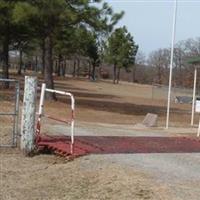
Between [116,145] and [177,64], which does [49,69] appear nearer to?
[116,145]

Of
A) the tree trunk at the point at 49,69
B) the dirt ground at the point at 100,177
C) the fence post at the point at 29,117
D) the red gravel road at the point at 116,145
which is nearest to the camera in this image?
the dirt ground at the point at 100,177

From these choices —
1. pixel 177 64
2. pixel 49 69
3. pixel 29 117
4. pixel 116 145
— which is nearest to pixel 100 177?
pixel 29 117

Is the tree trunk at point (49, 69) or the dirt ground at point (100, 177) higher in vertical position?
the tree trunk at point (49, 69)

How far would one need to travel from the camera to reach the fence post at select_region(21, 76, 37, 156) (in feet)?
46.4

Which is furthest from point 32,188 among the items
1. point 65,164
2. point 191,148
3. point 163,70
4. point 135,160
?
point 163,70

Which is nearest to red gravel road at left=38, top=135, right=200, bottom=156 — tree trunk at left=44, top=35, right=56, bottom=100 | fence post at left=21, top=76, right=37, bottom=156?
fence post at left=21, top=76, right=37, bottom=156

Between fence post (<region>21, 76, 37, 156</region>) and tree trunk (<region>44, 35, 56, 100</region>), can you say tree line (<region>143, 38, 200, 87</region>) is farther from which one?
fence post (<region>21, 76, 37, 156</region>)

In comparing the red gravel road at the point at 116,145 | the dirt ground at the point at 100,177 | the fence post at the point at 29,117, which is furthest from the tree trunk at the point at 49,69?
the dirt ground at the point at 100,177

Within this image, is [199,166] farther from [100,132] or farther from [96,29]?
[96,29]

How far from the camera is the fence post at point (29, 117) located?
1414cm

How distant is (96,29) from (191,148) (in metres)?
19.2

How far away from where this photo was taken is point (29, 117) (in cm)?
1441

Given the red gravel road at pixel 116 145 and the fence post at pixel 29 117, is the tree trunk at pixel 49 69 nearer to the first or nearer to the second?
the red gravel road at pixel 116 145

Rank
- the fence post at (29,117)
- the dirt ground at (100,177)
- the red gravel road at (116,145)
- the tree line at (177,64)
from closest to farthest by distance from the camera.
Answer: the dirt ground at (100,177)
the red gravel road at (116,145)
the fence post at (29,117)
the tree line at (177,64)
